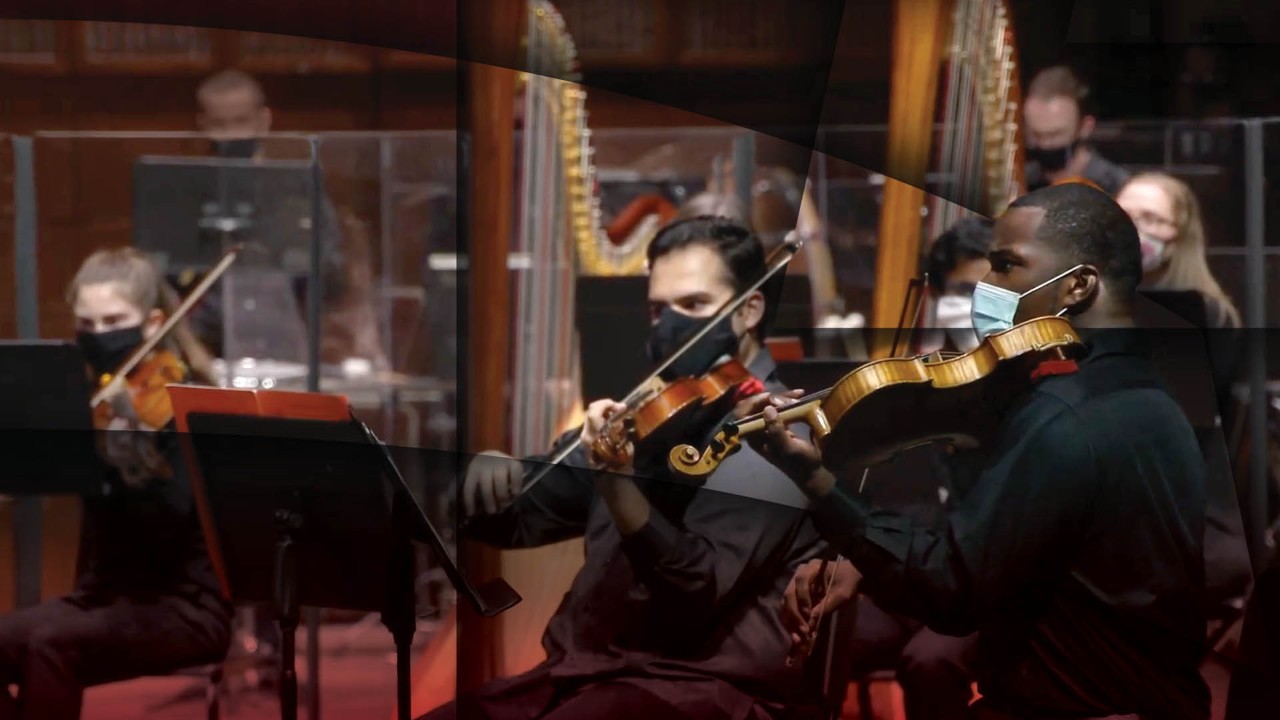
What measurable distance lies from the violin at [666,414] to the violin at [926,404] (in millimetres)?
70

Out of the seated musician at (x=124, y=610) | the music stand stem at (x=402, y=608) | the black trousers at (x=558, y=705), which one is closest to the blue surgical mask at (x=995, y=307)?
the black trousers at (x=558, y=705)

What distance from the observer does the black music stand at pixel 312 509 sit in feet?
8.82

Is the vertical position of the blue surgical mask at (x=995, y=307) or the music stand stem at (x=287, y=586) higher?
the blue surgical mask at (x=995, y=307)

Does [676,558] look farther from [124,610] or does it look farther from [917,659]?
[124,610]

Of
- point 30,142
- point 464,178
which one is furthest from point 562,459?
point 30,142

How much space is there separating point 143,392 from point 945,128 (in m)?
1.76

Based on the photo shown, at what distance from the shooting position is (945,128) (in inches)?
106

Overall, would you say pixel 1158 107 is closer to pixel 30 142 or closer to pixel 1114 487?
pixel 1114 487

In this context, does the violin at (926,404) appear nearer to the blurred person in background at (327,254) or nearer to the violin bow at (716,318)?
the violin bow at (716,318)

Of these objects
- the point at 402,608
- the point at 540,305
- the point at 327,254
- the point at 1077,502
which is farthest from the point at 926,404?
the point at 327,254

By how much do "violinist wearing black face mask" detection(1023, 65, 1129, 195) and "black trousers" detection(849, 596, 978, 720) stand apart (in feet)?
3.02

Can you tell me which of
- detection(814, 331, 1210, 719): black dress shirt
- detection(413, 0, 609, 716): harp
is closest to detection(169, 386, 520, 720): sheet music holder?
detection(413, 0, 609, 716): harp

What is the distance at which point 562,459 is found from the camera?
116 inches

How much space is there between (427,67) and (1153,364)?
1.62 m
